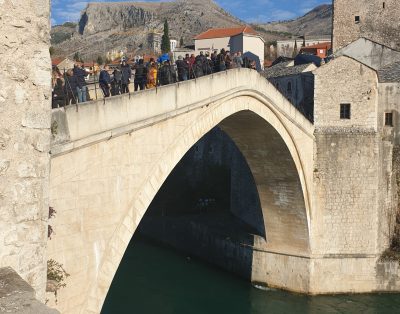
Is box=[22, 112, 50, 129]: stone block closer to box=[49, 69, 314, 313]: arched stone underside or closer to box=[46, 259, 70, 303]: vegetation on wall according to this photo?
box=[49, 69, 314, 313]: arched stone underside

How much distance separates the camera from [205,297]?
616 inches

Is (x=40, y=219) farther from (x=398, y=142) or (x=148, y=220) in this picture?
(x=148, y=220)

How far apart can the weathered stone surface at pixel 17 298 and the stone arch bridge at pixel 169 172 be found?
10.5 ft

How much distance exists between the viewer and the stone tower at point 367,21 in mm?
23625

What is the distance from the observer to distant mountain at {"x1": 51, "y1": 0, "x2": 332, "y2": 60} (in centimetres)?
8132

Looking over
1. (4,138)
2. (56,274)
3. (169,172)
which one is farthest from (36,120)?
(169,172)

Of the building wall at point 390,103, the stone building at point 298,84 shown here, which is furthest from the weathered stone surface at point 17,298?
the building wall at point 390,103

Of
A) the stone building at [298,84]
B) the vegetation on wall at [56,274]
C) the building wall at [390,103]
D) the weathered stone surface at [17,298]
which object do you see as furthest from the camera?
the stone building at [298,84]

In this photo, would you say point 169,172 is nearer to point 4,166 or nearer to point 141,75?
point 141,75

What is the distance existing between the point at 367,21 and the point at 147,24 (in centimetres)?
7180

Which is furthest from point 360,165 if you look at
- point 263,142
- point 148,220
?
point 148,220

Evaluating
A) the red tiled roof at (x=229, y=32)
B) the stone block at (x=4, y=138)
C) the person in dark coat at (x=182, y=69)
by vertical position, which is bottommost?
the stone block at (x=4, y=138)

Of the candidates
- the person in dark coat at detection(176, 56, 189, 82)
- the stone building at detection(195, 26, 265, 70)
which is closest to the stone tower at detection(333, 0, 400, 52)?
the stone building at detection(195, 26, 265, 70)

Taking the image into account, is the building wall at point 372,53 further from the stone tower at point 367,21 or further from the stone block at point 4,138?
the stone block at point 4,138
